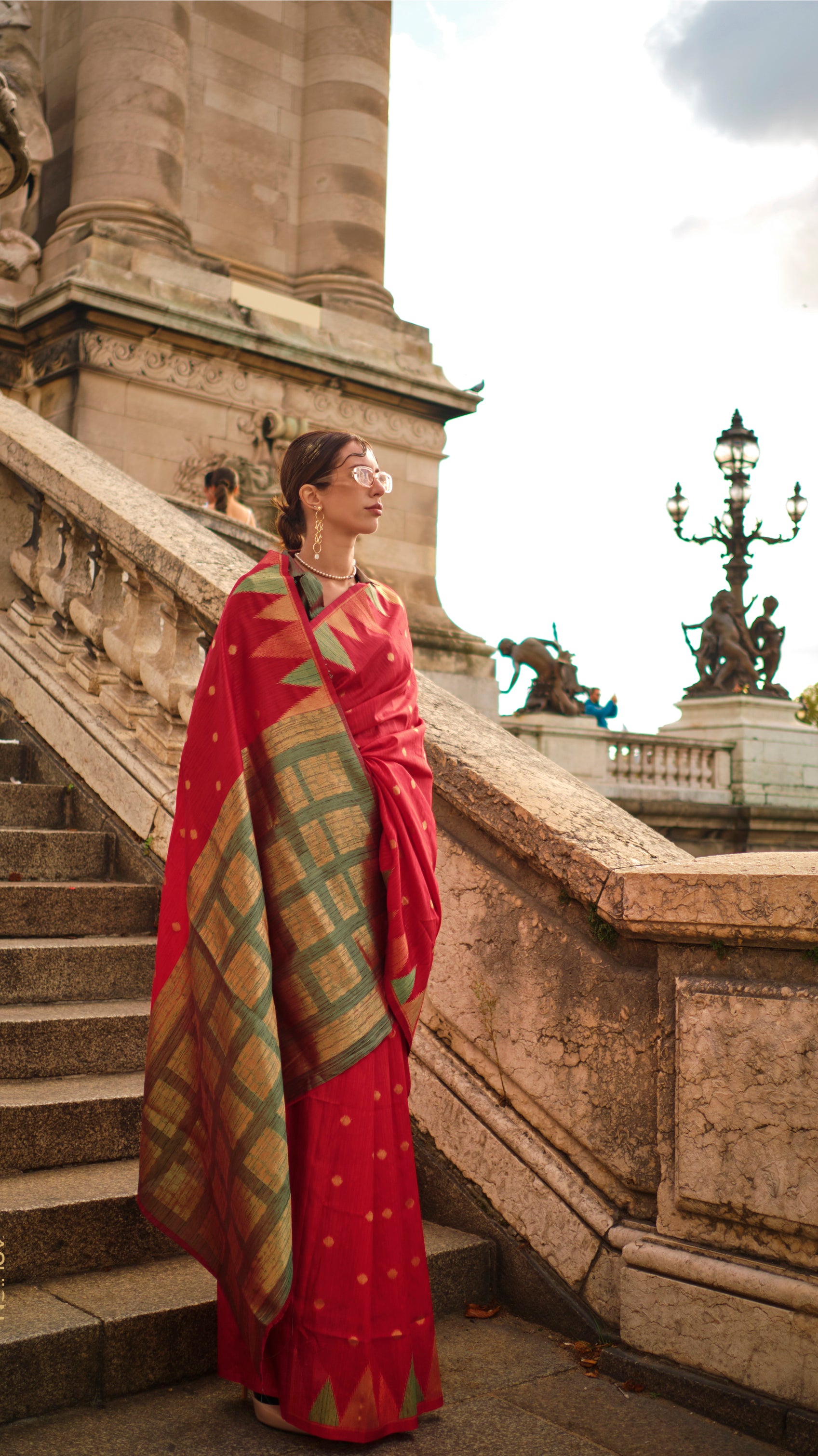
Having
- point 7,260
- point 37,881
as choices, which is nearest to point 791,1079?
point 37,881

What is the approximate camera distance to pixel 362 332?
13562 millimetres

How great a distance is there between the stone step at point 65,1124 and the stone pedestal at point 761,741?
1842 cm

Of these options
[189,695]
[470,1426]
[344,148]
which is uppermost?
[344,148]

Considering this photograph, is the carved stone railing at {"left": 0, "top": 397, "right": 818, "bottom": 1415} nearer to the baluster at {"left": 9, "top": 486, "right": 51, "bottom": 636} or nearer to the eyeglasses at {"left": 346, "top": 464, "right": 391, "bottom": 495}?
the eyeglasses at {"left": 346, "top": 464, "right": 391, "bottom": 495}

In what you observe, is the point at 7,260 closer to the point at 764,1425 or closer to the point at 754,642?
the point at 764,1425

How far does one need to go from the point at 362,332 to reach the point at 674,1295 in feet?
39.9

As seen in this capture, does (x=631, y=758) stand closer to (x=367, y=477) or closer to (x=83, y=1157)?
(x=83, y=1157)

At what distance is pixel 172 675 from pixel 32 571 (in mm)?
1413

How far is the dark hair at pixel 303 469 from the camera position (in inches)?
109

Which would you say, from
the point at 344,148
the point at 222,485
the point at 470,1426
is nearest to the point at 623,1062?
the point at 470,1426

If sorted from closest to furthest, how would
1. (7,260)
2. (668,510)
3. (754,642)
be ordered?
1. (7,260)
2. (668,510)
3. (754,642)

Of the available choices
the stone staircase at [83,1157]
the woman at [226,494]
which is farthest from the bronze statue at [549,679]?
the stone staircase at [83,1157]

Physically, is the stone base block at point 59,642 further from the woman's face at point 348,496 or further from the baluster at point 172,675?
the woman's face at point 348,496

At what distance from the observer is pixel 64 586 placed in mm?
5422
